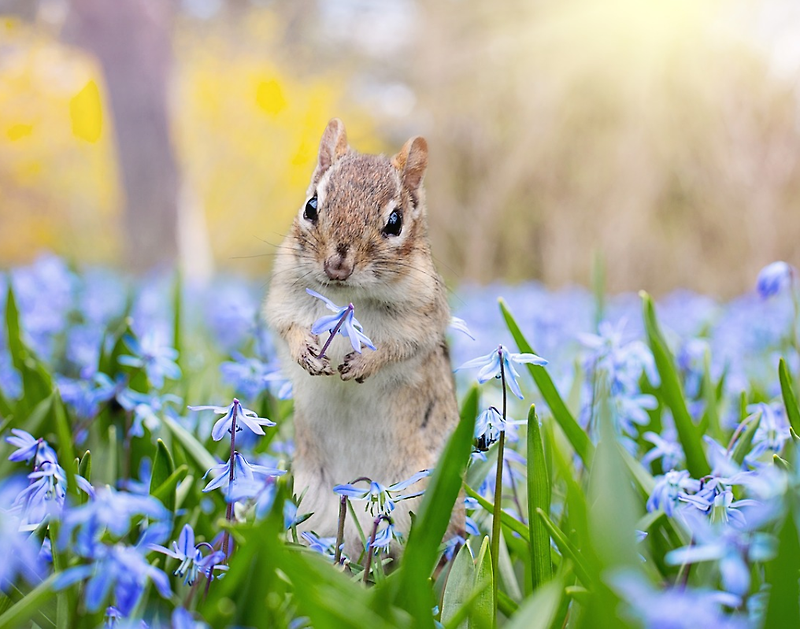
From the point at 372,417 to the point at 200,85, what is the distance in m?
18.5

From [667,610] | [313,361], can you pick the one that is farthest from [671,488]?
[667,610]

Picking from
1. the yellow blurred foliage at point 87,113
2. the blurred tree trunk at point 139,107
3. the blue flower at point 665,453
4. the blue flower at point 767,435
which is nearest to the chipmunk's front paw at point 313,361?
the blue flower at point 665,453

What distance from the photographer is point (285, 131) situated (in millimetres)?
18516

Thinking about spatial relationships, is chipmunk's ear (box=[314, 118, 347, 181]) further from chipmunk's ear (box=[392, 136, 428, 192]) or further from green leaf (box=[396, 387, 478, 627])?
green leaf (box=[396, 387, 478, 627])

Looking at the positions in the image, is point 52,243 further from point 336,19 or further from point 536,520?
point 536,520

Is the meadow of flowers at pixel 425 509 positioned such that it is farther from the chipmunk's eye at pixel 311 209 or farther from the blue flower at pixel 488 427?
the chipmunk's eye at pixel 311 209

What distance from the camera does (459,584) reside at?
1.29m

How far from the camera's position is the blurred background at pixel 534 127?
11.6 meters

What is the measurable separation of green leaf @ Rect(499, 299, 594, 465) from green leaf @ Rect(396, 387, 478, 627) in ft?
2.32

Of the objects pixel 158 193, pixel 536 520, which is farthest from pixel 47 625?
pixel 158 193

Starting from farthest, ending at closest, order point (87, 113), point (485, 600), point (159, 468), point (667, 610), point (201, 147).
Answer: point (201, 147), point (87, 113), point (159, 468), point (485, 600), point (667, 610)

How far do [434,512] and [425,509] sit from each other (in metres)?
0.02

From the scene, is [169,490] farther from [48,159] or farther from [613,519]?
[48,159]

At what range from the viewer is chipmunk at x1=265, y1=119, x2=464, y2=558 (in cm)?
172
